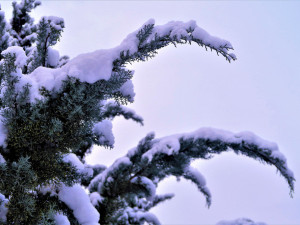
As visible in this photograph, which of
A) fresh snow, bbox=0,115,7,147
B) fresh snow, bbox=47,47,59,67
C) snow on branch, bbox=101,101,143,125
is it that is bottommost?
fresh snow, bbox=0,115,7,147

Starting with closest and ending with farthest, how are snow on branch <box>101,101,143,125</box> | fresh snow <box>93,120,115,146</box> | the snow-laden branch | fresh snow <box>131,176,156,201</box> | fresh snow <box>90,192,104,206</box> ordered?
fresh snow <box>93,120,115,146</box> < the snow-laden branch < fresh snow <box>90,192,104,206</box> < fresh snow <box>131,176,156,201</box> < snow on branch <box>101,101,143,125</box>

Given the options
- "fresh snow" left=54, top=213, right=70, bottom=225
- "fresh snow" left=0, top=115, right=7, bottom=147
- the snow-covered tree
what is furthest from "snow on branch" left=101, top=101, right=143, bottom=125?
"fresh snow" left=0, top=115, right=7, bottom=147

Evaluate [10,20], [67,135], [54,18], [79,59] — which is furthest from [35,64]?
[10,20]

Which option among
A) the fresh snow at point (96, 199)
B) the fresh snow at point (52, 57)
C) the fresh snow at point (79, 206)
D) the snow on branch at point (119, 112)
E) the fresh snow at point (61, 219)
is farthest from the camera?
the snow on branch at point (119, 112)

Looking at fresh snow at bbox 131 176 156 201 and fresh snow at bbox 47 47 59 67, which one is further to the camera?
fresh snow at bbox 131 176 156 201

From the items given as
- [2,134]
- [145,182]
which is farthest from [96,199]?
[2,134]

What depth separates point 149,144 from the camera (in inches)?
157

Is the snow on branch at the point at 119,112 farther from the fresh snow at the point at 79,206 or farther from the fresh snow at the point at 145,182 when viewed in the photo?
the fresh snow at the point at 79,206

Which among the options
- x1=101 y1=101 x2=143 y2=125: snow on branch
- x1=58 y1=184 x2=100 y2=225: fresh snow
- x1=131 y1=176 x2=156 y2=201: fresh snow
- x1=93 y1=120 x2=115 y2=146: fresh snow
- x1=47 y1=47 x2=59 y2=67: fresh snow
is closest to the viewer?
x1=58 y1=184 x2=100 y2=225: fresh snow

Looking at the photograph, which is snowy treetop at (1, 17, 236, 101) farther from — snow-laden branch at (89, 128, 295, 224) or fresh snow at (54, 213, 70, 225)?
snow-laden branch at (89, 128, 295, 224)

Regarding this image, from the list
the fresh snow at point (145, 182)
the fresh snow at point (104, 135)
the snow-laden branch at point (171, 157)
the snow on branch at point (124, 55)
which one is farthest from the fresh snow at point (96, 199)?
the snow on branch at point (124, 55)

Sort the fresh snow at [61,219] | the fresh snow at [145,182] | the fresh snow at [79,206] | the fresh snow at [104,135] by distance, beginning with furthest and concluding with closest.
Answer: the fresh snow at [145,182] < the fresh snow at [104,135] < the fresh snow at [79,206] < the fresh snow at [61,219]

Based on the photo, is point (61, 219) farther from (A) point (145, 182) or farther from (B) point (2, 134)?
(A) point (145, 182)

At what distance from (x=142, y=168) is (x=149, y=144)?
356 millimetres
